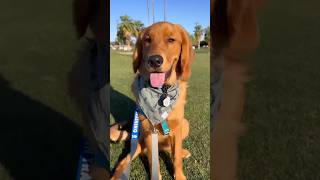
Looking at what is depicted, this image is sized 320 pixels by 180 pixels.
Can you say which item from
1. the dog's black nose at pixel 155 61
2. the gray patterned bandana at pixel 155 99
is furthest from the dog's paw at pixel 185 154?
the dog's black nose at pixel 155 61

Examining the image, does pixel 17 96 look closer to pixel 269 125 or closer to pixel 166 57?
pixel 166 57

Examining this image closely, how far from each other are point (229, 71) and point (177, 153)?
58cm

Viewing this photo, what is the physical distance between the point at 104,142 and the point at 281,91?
0.72m

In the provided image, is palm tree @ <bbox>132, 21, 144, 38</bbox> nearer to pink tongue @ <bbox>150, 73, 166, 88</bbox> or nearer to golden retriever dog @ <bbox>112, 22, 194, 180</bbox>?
golden retriever dog @ <bbox>112, 22, 194, 180</bbox>

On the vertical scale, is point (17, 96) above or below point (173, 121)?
above

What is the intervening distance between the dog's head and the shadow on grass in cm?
38

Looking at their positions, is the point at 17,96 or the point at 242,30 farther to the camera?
the point at 17,96

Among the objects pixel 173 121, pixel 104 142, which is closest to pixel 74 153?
pixel 104 142

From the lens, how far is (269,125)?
1.50 meters

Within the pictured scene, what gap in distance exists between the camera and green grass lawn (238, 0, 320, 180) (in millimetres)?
1300

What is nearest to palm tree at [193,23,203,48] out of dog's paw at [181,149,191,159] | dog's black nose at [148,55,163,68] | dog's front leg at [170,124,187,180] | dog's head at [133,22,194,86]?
dog's head at [133,22,194,86]

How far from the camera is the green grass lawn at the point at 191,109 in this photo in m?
1.45

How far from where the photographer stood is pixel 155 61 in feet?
5.17

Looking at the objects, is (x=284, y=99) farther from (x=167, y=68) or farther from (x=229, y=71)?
(x=167, y=68)
